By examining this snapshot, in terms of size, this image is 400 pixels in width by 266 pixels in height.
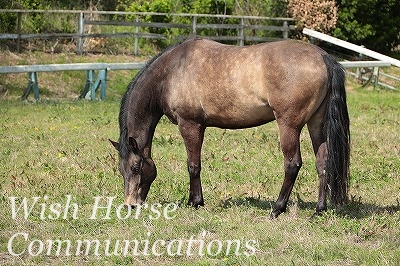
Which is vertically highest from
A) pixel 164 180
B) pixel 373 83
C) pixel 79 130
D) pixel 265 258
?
pixel 265 258

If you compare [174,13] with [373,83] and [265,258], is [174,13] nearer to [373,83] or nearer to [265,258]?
[373,83]

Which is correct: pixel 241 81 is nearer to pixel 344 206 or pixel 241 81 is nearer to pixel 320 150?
pixel 320 150

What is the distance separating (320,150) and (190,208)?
1.48 m

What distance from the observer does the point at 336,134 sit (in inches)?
324

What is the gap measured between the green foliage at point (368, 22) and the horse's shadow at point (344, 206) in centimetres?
2221

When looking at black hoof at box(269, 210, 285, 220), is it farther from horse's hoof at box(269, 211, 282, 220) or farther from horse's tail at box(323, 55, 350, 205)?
horse's tail at box(323, 55, 350, 205)

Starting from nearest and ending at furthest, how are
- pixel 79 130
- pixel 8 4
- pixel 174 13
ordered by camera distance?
pixel 79 130, pixel 8 4, pixel 174 13

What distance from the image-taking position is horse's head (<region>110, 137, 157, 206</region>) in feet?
29.0

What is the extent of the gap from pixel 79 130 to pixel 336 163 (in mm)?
6944

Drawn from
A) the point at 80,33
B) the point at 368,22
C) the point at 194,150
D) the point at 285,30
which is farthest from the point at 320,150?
the point at 368,22

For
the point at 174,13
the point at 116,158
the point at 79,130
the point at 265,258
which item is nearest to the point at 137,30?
the point at 174,13

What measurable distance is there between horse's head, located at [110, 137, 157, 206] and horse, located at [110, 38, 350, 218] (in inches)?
0.4

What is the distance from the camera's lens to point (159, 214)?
27.2 feet

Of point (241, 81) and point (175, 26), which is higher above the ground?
point (241, 81)
